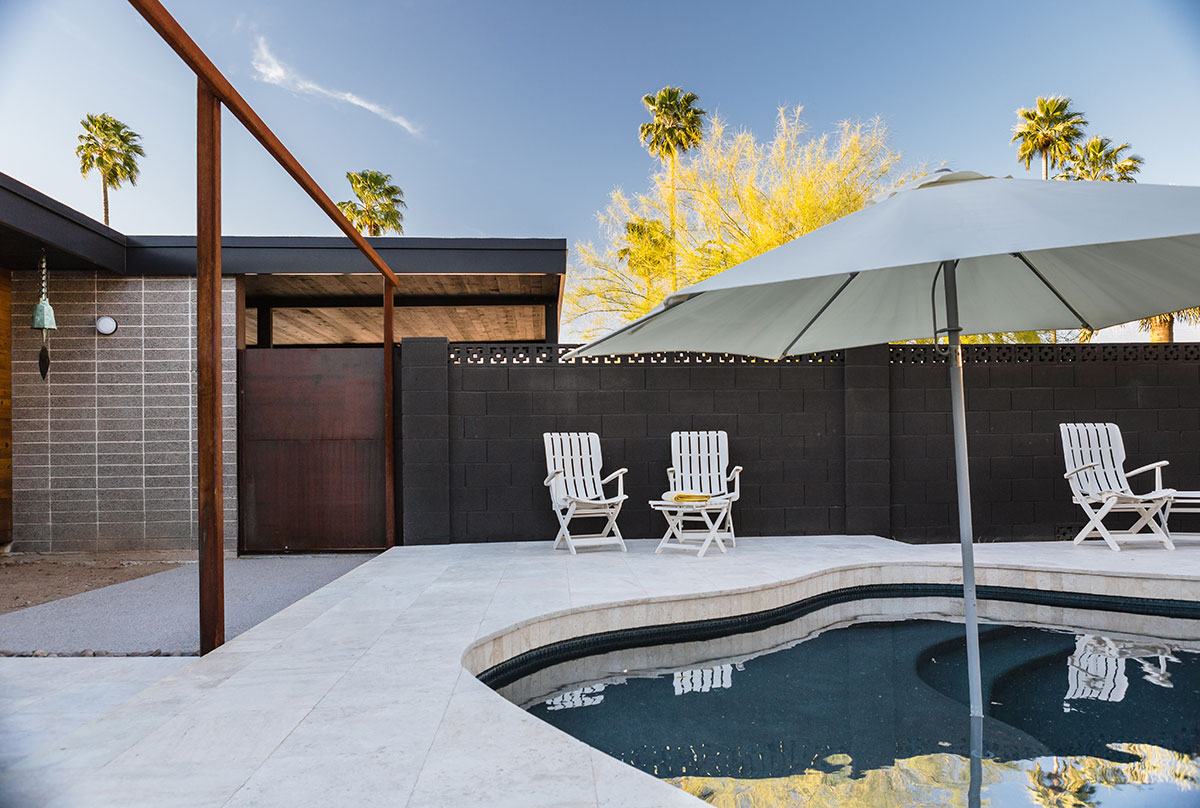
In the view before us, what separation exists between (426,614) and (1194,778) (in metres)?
2.67

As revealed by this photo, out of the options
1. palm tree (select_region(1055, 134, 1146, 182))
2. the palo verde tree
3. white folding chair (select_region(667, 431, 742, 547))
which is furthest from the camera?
palm tree (select_region(1055, 134, 1146, 182))

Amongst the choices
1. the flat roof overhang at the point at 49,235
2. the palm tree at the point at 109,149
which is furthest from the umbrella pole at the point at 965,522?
the palm tree at the point at 109,149

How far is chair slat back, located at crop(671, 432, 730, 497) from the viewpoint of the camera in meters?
5.52

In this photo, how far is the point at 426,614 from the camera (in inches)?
126

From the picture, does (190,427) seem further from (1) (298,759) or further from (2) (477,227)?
(2) (477,227)

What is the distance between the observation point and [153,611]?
387 cm

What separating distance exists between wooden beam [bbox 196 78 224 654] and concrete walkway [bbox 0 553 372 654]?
406mm

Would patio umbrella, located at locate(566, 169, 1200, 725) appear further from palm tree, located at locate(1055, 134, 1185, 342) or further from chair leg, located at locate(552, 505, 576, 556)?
palm tree, located at locate(1055, 134, 1185, 342)

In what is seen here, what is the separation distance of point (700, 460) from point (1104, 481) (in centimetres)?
296

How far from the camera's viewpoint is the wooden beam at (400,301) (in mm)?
8391

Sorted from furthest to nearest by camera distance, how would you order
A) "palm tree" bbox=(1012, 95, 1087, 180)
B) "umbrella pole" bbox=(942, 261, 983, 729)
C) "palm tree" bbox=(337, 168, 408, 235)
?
"palm tree" bbox=(337, 168, 408, 235) < "palm tree" bbox=(1012, 95, 1087, 180) < "umbrella pole" bbox=(942, 261, 983, 729)

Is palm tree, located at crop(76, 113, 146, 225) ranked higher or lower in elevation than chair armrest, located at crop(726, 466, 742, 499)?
higher

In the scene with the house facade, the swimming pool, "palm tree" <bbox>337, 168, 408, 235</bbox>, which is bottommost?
the swimming pool

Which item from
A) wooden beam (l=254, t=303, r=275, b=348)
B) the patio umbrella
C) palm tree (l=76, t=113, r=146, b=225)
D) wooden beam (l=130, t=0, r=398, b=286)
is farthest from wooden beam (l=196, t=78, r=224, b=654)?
palm tree (l=76, t=113, r=146, b=225)
